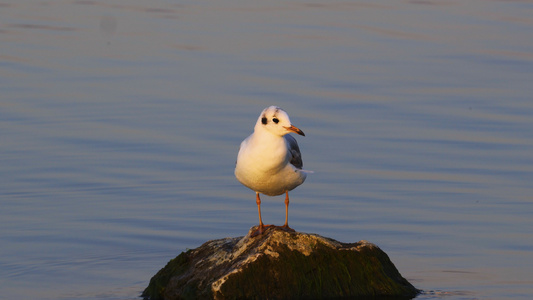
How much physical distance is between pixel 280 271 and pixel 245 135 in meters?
7.76

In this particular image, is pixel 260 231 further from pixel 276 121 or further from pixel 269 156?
pixel 276 121

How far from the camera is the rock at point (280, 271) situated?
988cm

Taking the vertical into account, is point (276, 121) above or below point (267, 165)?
above

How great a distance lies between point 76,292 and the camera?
11.2 meters

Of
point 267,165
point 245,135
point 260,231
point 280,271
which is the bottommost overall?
point 280,271

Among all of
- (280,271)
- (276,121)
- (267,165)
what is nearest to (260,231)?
(280,271)

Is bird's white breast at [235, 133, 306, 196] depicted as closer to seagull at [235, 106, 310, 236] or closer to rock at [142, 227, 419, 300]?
seagull at [235, 106, 310, 236]

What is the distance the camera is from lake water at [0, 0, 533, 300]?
498 inches

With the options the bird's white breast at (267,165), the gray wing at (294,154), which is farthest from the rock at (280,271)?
the gray wing at (294,154)

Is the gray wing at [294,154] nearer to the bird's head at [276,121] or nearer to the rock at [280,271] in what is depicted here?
the bird's head at [276,121]

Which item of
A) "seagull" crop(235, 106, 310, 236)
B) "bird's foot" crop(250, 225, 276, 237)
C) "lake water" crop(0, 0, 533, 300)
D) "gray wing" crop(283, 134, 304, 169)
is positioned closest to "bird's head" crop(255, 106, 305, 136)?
"seagull" crop(235, 106, 310, 236)

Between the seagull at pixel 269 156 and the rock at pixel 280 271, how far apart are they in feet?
1.74

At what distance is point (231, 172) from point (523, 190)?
14.3 feet

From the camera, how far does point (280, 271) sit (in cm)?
997
